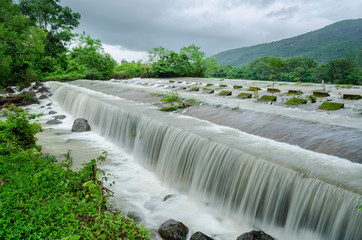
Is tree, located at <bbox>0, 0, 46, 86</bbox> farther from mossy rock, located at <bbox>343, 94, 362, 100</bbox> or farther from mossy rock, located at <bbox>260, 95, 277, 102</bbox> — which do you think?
mossy rock, located at <bbox>343, 94, 362, 100</bbox>

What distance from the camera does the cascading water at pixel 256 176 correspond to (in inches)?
155

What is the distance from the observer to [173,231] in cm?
461

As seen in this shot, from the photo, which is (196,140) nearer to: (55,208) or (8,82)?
(55,208)

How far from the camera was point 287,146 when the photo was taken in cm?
586

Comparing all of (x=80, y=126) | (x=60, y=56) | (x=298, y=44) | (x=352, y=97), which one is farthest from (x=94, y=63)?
(x=298, y=44)

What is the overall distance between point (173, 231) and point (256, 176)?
1.84 m

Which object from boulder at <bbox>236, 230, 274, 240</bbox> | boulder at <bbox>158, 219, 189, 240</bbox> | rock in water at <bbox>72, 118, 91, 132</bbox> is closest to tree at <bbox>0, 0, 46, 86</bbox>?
rock in water at <bbox>72, 118, 91, 132</bbox>

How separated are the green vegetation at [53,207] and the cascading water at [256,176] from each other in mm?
2135

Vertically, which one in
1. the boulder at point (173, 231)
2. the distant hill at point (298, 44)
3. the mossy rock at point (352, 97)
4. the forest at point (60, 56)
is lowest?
the boulder at point (173, 231)

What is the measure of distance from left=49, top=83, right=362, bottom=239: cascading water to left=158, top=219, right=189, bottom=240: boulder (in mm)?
1120

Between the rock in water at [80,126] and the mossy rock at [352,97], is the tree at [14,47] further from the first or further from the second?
the mossy rock at [352,97]

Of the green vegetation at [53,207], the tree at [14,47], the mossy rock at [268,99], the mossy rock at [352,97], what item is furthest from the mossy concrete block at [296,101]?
the tree at [14,47]

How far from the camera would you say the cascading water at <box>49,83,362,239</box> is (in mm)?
3930

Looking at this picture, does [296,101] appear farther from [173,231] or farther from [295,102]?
[173,231]
